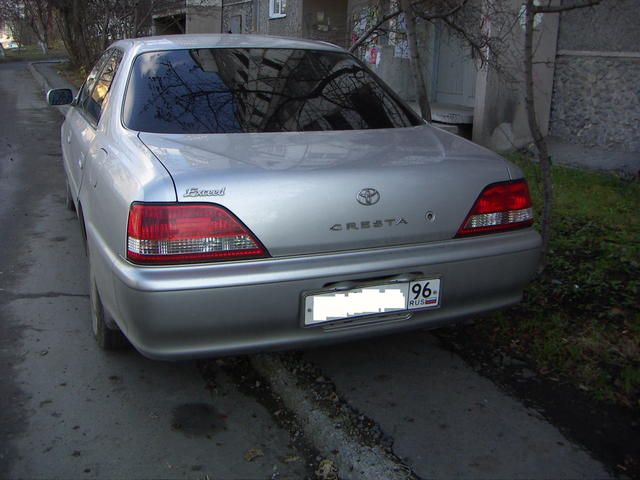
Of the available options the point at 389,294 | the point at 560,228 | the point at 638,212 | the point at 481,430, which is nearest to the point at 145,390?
the point at 389,294

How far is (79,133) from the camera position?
15.1ft

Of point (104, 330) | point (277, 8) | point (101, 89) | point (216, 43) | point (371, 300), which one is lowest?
point (104, 330)

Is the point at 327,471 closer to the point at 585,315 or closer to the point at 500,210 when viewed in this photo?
the point at 500,210

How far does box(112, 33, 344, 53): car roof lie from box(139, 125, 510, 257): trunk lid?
0.95m

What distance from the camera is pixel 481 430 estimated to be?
115 inches

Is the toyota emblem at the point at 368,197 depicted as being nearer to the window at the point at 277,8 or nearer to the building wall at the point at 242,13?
the window at the point at 277,8

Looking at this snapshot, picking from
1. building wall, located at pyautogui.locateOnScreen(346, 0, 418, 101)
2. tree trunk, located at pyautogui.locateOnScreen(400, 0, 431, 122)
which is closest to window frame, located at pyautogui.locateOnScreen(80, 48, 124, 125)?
tree trunk, located at pyautogui.locateOnScreen(400, 0, 431, 122)

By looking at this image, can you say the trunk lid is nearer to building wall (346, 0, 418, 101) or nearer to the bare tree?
the bare tree

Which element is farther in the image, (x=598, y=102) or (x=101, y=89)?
(x=598, y=102)

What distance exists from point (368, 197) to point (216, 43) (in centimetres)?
175

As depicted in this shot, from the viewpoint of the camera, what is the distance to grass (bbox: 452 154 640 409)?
10.9 ft

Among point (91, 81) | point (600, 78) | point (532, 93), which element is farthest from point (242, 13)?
point (532, 93)

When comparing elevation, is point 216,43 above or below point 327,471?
above

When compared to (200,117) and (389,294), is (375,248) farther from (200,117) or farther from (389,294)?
(200,117)
